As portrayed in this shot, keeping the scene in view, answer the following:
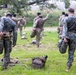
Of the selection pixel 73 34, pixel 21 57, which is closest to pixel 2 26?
pixel 73 34

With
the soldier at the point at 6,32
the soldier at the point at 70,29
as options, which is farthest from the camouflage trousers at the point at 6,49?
the soldier at the point at 70,29

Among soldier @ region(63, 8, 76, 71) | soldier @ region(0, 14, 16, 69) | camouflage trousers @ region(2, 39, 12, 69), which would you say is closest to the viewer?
soldier @ region(63, 8, 76, 71)

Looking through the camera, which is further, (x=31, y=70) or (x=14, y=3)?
(x=14, y=3)

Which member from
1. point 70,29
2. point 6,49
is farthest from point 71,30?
point 6,49

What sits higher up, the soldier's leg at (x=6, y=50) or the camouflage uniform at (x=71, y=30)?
the camouflage uniform at (x=71, y=30)

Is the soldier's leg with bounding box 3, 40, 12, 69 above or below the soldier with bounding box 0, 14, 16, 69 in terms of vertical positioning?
below

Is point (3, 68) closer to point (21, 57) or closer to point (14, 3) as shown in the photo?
point (21, 57)

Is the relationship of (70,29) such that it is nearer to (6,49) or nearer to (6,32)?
(6,32)

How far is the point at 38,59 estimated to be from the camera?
1273 centimetres

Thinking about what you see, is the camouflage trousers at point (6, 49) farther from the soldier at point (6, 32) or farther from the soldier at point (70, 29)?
the soldier at point (70, 29)

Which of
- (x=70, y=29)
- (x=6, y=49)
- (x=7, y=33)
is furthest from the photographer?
(x=6, y=49)

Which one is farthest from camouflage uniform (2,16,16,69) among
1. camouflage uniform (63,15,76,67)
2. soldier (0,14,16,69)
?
camouflage uniform (63,15,76,67)

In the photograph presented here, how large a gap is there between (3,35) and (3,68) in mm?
1375

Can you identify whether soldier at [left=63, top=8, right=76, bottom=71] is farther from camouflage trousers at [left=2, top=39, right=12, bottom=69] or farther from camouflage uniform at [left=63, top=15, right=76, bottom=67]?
camouflage trousers at [left=2, top=39, right=12, bottom=69]
